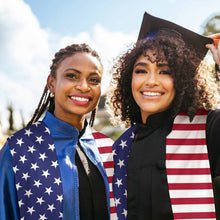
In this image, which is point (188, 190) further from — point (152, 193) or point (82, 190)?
point (82, 190)

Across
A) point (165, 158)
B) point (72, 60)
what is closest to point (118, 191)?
point (165, 158)

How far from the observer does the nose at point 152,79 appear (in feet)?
8.32

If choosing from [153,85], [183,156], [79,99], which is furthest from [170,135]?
[79,99]

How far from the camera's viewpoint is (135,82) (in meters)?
2.67

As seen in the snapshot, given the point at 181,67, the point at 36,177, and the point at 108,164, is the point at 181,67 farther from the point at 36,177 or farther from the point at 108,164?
the point at 36,177

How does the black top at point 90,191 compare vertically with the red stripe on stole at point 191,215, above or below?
above

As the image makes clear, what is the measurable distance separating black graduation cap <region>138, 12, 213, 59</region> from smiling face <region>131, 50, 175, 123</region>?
0.35 meters

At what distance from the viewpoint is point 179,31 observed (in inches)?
111

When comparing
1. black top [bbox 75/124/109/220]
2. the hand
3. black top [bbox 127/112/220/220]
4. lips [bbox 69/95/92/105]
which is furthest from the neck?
the hand

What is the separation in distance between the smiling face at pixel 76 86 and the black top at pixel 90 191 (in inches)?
15.4

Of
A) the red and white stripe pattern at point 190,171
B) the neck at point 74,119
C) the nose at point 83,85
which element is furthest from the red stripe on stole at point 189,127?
the neck at point 74,119

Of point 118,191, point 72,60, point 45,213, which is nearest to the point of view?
point 45,213

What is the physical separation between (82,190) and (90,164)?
29 cm

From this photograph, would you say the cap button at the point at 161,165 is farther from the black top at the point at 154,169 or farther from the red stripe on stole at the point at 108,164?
the red stripe on stole at the point at 108,164
